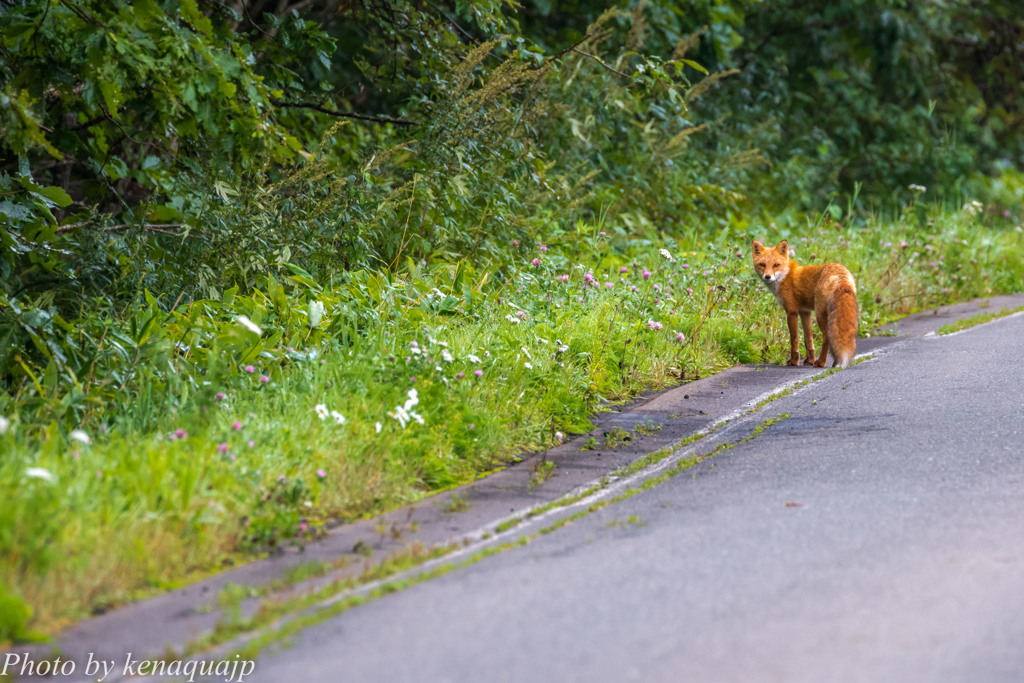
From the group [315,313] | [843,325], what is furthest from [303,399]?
[843,325]

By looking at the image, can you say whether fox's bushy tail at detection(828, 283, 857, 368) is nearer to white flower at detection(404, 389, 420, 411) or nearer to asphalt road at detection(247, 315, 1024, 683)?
asphalt road at detection(247, 315, 1024, 683)

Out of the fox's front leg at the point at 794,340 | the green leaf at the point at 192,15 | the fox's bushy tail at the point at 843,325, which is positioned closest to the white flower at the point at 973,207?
the fox's front leg at the point at 794,340

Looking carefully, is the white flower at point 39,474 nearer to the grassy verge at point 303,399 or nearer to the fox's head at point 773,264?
the grassy verge at point 303,399

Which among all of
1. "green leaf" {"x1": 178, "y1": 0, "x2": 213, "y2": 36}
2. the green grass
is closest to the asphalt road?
"green leaf" {"x1": 178, "y1": 0, "x2": 213, "y2": 36}

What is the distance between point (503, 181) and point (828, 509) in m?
5.18

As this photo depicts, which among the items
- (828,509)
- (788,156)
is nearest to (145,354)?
(828,509)

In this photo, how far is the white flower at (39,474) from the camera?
409cm

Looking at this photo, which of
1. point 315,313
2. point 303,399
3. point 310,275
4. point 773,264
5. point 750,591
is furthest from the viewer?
point 773,264

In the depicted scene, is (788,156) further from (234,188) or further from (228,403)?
(228,403)

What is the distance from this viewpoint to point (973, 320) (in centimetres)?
1184

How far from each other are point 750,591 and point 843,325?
5.18m

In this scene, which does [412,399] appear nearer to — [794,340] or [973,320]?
[794,340]

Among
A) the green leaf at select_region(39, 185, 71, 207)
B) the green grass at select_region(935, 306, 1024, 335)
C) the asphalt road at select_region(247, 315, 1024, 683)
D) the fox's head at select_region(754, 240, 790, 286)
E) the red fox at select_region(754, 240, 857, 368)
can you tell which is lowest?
the green grass at select_region(935, 306, 1024, 335)

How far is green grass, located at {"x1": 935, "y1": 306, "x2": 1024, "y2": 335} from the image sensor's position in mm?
11250
